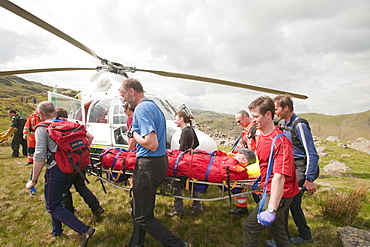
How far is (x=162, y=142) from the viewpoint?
2498 millimetres

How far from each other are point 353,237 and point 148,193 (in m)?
3.18

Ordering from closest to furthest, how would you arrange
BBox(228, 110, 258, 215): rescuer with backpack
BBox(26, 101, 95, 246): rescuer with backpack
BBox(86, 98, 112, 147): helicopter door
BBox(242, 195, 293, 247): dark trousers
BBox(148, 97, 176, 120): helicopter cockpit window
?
1. BBox(242, 195, 293, 247): dark trousers
2. BBox(26, 101, 95, 246): rescuer with backpack
3. BBox(228, 110, 258, 215): rescuer with backpack
4. BBox(86, 98, 112, 147): helicopter door
5. BBox(148, 97, 176, 120): helicopter cockpit window

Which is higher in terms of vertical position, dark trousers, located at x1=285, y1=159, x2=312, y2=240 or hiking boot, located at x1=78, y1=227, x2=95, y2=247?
dark trousers, located at x1=285, y1=159, x2=312, y2=240

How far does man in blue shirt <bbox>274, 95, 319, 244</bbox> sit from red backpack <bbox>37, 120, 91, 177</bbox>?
3195 millimetres

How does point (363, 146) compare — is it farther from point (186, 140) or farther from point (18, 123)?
point (18, 123)

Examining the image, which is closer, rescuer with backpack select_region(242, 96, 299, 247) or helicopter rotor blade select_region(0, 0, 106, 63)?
rescuer with backpack select_region(242, 96, 299, 247)

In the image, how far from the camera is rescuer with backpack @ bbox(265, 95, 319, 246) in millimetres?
2658

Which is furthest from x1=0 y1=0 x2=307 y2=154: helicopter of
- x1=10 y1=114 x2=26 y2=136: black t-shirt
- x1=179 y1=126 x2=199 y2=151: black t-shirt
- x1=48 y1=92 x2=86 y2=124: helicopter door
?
x1=10 y1=114 x2=26 y2=136: black t-shirt

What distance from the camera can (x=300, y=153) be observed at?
2863mm

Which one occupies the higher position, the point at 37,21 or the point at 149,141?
the point at 37,21

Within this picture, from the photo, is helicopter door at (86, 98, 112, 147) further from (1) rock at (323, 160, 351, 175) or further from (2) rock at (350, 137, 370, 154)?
(2) rock at (350, 137, 370, 154)

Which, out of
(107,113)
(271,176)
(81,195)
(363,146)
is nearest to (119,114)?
(107,113)

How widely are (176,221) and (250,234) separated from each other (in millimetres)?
1983

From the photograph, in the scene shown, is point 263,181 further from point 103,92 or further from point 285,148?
point 103,92
